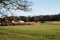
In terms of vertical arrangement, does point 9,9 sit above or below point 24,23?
above

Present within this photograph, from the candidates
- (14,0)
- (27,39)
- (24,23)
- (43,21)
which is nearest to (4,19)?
(14,0)

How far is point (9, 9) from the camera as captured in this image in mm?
22812

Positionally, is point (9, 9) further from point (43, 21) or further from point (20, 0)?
point (43, 21)

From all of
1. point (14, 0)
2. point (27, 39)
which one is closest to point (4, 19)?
point (14, 0)

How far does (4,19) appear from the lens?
76.1ft

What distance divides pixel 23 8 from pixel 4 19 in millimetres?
2731

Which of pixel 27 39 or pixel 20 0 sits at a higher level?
A: pixel 20 0

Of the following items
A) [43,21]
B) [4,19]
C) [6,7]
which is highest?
[6,7]

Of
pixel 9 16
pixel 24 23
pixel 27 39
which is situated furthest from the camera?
Answer: pixel 24 23

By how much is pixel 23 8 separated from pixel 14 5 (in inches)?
46.3

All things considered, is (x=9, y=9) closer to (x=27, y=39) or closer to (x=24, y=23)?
(x=27, y=39)

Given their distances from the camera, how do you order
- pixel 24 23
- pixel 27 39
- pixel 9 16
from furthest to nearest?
pixel 24 23 < pixel 9 16 < pixel 27 39

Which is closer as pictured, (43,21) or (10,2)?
(10,2)

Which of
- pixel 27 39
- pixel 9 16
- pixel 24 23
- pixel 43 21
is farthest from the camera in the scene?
pixel 43 21
